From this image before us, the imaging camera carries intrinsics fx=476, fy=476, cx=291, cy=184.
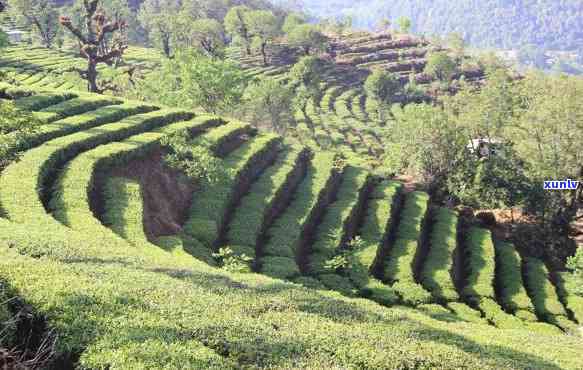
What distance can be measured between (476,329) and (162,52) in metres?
104

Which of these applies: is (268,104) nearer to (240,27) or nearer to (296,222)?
(296,222)

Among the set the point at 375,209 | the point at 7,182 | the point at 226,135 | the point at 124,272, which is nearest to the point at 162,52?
the point at 226,135

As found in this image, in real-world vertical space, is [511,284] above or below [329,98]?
below

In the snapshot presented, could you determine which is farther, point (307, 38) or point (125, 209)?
point (307, 38)

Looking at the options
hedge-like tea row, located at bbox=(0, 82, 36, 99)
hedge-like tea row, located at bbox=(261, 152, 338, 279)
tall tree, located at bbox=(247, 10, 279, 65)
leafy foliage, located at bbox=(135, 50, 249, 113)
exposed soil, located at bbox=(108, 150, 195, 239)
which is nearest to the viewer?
exposed soil, located at bbox=(108, 150, 195, 239)

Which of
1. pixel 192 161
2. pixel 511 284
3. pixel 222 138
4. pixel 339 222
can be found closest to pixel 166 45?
pixel 222 138

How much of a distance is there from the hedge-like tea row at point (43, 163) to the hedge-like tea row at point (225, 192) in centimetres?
637

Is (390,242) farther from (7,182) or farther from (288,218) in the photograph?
(7,182)

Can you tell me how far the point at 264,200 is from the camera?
29734 mm

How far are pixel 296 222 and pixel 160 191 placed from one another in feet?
27.0

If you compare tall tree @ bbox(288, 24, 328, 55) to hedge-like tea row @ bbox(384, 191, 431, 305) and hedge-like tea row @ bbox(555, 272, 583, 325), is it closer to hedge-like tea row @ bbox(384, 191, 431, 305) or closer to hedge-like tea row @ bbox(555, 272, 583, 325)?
hedge-like tea row @ bbox(384, 191, 431, 305)

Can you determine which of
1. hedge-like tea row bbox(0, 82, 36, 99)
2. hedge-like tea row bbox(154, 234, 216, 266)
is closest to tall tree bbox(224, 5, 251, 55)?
hedge-like tea row bbox(0, 82, 36, 99)

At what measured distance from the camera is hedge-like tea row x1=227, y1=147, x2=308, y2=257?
26.2m

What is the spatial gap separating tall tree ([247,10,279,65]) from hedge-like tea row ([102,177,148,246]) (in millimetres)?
91954
